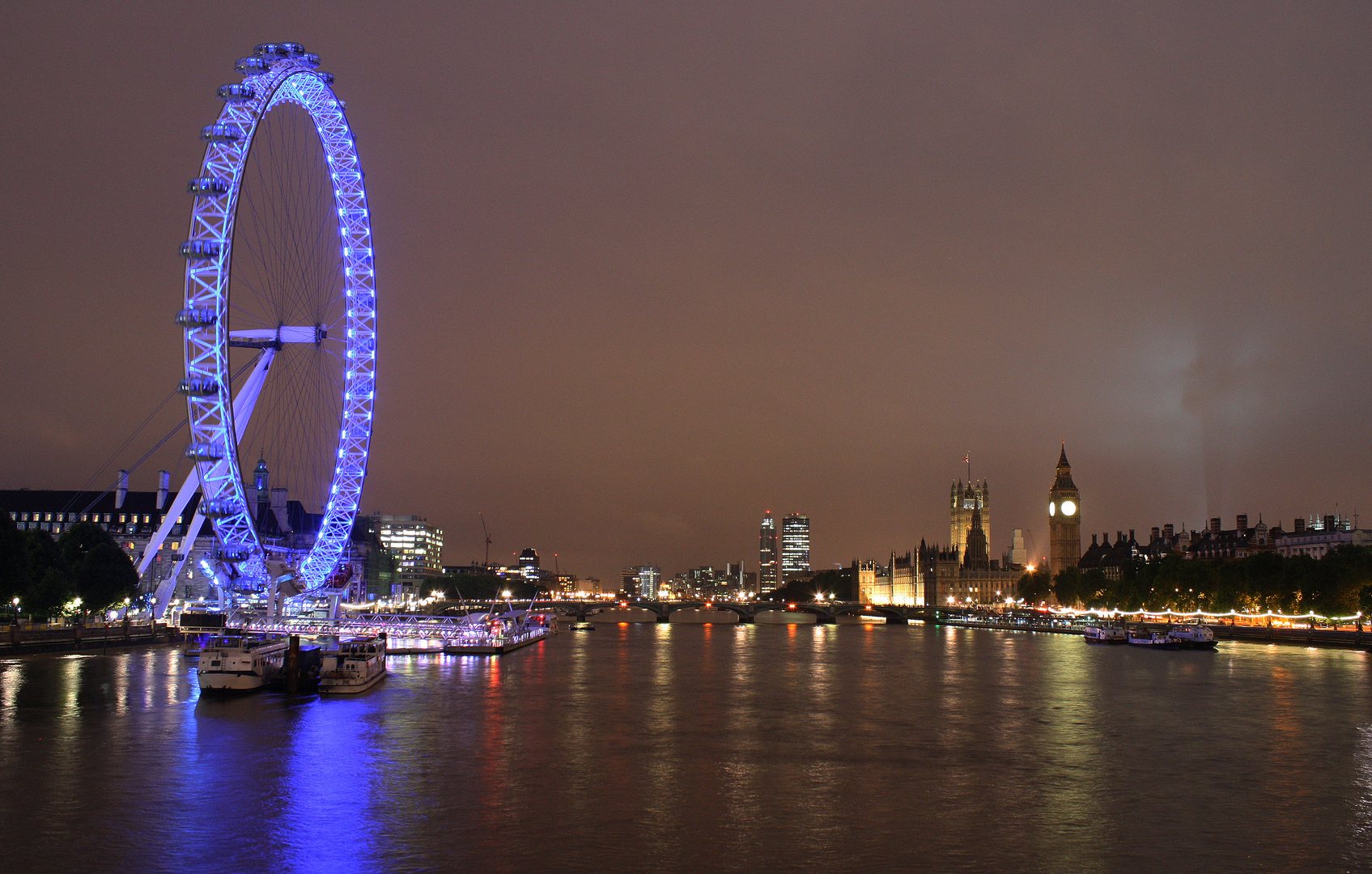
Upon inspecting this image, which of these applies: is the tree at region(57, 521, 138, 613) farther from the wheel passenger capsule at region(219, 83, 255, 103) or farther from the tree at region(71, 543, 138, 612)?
the wheel passenger capsule at region(219, 83, 255, 103)

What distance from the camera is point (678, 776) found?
34.4 m

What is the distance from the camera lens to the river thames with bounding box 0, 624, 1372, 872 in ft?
83.5

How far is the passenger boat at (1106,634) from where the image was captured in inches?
4471

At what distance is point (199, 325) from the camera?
55625 millimetres

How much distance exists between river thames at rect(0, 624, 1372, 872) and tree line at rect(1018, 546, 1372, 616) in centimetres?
4675

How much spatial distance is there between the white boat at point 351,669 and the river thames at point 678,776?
64.4 inches

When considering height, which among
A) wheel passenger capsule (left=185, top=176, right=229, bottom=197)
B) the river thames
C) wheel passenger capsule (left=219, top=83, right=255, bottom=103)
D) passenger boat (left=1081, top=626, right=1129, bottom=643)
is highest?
wheel passenger capsule (left=219, top=83, right=255, bottom=103)

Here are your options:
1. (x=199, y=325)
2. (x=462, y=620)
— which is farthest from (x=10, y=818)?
(x=462, y=620)

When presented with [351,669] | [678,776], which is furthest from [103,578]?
[678,776]

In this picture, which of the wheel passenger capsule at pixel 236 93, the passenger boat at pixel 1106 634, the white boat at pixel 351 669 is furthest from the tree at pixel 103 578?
the passenger boat at pixel 1106 634

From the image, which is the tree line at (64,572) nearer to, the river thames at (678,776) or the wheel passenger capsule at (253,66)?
the river thames at (678,776)

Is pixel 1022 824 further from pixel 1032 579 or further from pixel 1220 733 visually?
pixel 1032 579

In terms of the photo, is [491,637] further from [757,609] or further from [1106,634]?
[757,609]

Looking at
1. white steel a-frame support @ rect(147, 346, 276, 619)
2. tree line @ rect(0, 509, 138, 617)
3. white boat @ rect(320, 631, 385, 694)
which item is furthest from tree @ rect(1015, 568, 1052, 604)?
A: white boat @ rect(320, 631, 385, 694)
